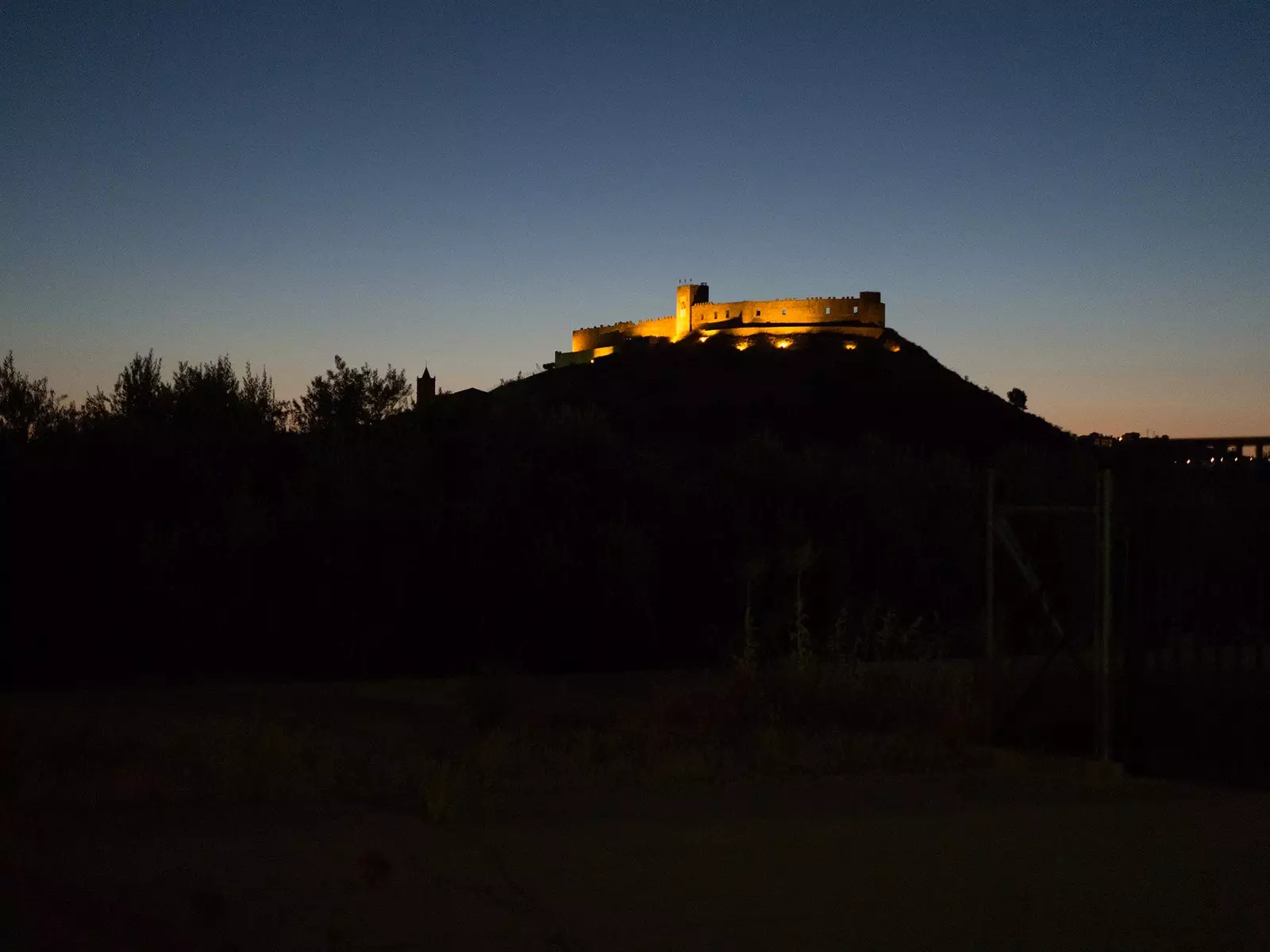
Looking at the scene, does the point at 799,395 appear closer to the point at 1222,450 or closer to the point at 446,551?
the point at 446,551

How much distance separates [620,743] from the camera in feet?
32.9

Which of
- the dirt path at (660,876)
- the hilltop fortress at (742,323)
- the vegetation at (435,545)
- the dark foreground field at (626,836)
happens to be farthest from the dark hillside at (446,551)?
the hilltop fortress at (742,323)

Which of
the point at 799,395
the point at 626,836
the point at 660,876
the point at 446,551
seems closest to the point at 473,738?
the point at 626,836

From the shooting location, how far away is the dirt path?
548 centimetres

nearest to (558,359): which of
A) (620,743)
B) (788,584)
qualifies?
(788,584)

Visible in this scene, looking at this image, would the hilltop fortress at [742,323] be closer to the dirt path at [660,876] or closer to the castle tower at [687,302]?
the castle tower at [687,302]

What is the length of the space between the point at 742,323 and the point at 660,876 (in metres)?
105

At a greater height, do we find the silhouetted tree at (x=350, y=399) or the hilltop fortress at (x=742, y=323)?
the hilltop fortress at (x=742, y=323)

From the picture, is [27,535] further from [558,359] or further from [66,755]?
[558,359]

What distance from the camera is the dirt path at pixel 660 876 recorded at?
548cm

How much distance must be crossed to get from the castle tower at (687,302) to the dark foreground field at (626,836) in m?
103

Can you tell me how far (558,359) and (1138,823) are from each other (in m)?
108

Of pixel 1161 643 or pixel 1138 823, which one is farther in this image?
pixel 1161 643

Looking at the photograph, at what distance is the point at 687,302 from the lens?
114438mm
